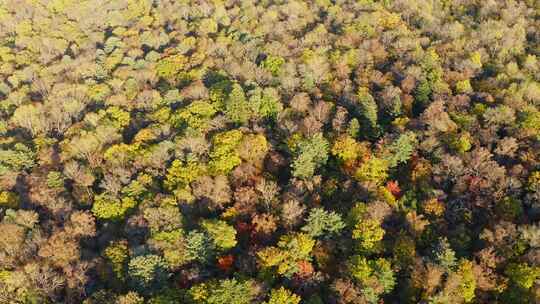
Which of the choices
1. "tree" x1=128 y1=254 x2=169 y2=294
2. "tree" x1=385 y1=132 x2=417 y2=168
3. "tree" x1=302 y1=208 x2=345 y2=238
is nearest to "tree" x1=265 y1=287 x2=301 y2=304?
"tree" x1=302 y1=208 x2=345 y2=238

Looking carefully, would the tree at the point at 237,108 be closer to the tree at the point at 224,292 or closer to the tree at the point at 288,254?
the tree at the point at 288,254

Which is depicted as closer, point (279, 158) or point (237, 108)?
point (279, 158)

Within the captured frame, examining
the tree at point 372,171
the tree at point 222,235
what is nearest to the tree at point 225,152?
the tree at point 222,235

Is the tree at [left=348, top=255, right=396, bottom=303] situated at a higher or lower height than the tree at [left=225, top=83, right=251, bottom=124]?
lower

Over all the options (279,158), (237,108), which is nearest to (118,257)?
(279,158)

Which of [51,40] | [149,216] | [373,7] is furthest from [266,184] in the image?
[51,40]

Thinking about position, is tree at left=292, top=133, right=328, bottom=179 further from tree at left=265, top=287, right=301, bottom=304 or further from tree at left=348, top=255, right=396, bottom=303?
tree at left=265, top=287, right=301, bottom=304

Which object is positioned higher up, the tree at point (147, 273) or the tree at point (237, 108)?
the tree at point (237, 108)

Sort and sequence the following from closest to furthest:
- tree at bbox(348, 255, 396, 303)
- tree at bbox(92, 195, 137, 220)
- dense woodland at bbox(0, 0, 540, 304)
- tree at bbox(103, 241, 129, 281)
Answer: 1. tree at bbox(348, 255, 396, 303)
2. dense woodland at bbox(0, 0, 540, 304)
3. tree at bbox(103, 241, 129, 281)
4. tree at bbox(92, 195, 137, 220)

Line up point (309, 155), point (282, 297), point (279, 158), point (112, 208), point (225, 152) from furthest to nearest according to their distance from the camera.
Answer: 1. point (279, 158)
2. point (225, 152)
3. point (309, 155)
4. point (112, 208)
5. point (282, 297)

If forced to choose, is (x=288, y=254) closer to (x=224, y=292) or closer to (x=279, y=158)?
(x=224, y=292)
